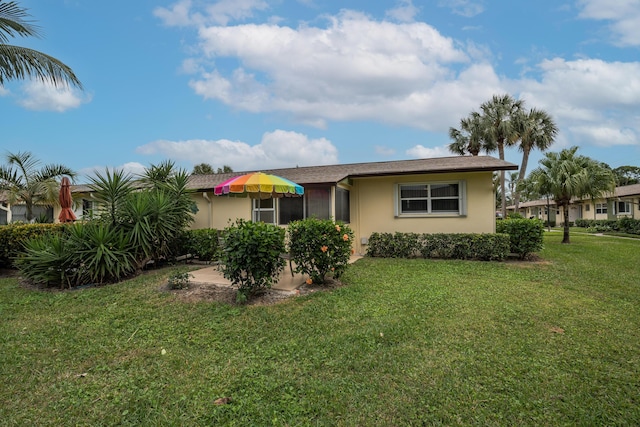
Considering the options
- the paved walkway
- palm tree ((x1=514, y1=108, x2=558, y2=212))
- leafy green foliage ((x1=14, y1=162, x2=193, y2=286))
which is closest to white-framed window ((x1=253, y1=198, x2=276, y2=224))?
leafy green foliage ((x1=14, y1=162, x2=193, y2=286))

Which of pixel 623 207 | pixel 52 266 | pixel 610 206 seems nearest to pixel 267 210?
pixel 52 266

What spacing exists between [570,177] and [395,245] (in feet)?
31.7

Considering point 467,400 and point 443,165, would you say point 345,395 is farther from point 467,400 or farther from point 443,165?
point 443,165

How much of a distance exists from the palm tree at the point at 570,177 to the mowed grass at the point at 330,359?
9752 mm

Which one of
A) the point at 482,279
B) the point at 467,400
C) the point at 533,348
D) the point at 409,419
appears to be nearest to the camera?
the point at 409,419

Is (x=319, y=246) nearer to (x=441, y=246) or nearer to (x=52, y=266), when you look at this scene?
(x=441, y=246)

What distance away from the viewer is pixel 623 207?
26.3 metres

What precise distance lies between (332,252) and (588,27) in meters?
11.3

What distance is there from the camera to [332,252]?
592 cm

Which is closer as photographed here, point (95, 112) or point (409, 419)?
point (409, 419)

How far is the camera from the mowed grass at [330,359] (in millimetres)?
2406

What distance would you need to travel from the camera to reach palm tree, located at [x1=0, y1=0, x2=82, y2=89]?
24.6ft

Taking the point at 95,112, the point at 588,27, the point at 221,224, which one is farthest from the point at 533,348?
the point at 95,112

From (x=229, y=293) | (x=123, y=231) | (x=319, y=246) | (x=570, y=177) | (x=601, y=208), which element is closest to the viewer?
(x=229, y=293)
